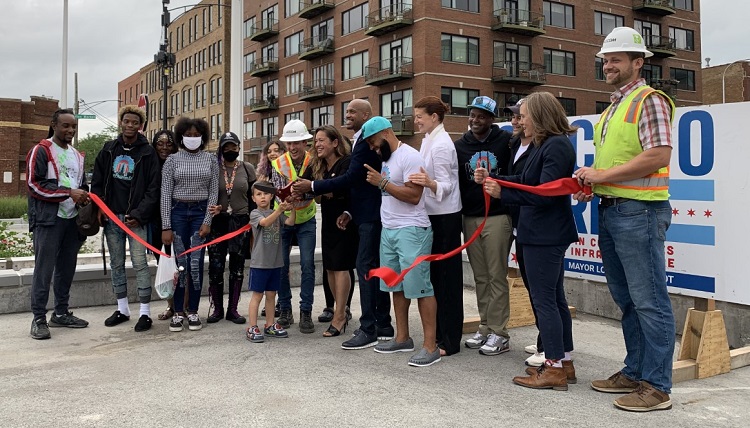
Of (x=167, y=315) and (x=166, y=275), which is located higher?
(x=166, y=275)

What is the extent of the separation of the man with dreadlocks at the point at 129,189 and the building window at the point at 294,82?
47270mm

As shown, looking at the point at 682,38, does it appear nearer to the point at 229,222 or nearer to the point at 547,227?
the point at 229,222

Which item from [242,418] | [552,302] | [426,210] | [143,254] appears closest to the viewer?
[242,418]

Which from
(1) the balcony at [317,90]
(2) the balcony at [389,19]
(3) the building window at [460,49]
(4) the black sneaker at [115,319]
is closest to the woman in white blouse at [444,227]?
(4) the black sneaker at [115,319]

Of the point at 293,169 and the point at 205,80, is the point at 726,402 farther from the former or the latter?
the point at 205,80

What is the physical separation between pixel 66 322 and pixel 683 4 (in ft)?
188

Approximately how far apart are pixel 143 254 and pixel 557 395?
15.1ft

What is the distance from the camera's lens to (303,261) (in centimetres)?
657

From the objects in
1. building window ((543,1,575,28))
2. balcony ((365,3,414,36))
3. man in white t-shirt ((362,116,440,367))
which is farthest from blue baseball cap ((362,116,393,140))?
building window ((543,1,575,28))

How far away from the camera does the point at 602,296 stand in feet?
23.5

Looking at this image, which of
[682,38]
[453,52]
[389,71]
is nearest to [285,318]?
[453,52]

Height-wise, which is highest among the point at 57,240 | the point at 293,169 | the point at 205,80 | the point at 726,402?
the point at 205,80

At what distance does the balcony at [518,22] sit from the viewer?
41.7 meters

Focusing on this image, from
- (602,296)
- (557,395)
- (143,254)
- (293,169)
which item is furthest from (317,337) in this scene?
(602,296)
